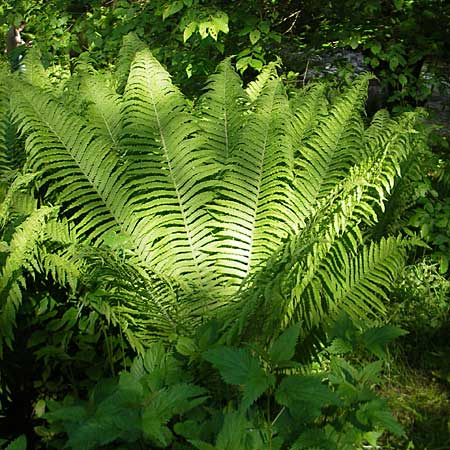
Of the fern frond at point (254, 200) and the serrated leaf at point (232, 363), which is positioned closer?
the serrated leaf at point (232, 363)

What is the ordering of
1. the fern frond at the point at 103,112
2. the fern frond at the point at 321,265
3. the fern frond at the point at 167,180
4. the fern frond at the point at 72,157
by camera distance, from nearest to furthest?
the fern frond at the point at 321,265 → the fern frond at the point at 72,157 → the fern frond at the point at 167,180 → the fern frond at the point at 103,112

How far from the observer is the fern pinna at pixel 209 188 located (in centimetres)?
205

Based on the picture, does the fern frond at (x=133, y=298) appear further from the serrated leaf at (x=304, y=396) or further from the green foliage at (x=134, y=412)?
the serrated leaf at (x=304, y=396)

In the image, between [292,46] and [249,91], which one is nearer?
[249,91]

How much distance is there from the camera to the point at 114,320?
77.9 inches

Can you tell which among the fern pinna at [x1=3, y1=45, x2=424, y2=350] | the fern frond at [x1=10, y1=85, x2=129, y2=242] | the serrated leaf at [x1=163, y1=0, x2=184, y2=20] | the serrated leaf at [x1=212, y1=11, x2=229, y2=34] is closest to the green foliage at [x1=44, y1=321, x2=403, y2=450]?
the fern pinna at [x1=3, y1=45, x2=424, y2=350]

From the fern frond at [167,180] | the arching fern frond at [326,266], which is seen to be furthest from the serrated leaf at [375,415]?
the fern frond at [167,180]

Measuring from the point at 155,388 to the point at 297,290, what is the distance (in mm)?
630

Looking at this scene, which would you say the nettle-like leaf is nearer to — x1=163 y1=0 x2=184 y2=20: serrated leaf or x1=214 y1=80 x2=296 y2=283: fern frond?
x1=214 y1=80 x2=296 y2=283: fern frond

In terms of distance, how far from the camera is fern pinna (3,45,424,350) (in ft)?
6.74

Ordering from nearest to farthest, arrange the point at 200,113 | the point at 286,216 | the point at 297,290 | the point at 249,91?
the point at 297,290 < the point at 286,216 < the point at 200,113 < the point at 249,91

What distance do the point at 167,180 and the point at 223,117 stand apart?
41 cm

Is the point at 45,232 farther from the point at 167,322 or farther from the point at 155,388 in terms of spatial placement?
the point at 155,388

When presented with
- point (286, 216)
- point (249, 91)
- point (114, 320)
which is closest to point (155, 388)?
point (114, 320)
